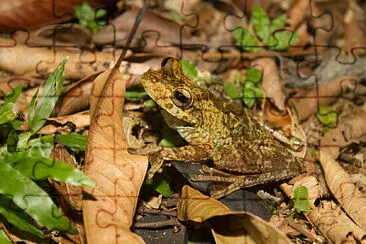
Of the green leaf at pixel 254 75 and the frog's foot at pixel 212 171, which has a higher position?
the green leaf at pixel 254 75

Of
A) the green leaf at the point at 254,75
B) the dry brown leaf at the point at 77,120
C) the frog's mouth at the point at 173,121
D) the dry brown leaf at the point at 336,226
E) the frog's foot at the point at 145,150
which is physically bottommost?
the dry brown leaf at the point at 336,226

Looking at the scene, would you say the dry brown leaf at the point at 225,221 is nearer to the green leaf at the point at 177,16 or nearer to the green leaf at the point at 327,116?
the green leaf at the point at 327,116

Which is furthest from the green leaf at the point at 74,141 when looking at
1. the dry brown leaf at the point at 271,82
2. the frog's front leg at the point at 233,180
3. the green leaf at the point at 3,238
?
the dry brown leaf at the point at 271,82

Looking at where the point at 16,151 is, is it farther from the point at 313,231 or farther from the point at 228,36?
the point at 228,36

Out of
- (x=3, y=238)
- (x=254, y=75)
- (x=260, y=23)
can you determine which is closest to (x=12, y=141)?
(x=3, y=238)

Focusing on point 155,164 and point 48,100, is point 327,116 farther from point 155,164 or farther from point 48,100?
point 48,100

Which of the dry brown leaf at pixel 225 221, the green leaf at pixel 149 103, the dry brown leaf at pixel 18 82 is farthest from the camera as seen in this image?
the dry brown leaf at pixel 18 82


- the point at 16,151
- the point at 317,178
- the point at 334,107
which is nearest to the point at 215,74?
the point at 334,107

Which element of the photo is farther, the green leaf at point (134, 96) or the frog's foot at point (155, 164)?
the green leaf at point (134, 96)
